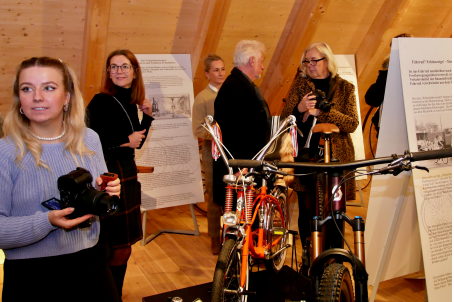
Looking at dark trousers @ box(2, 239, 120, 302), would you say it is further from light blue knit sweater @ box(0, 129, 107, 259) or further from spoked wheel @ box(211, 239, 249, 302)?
spoked wheel @ box(211, 239, 249, 302)

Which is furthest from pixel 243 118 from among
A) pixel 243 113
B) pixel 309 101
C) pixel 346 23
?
pixel 346 23

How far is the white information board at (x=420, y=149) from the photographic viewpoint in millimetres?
2162

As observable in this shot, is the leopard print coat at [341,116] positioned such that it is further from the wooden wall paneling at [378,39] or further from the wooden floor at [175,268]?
the wooden wall paneling at [378,39]

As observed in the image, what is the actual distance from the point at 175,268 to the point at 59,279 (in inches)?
76.7

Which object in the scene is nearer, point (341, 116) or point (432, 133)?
point (432, 133)

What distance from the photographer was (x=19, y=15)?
335cm

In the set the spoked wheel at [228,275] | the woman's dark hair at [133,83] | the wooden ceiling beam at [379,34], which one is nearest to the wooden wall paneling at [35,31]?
the woman's dark hair at [133,83]

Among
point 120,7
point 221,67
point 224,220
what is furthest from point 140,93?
point 120,7

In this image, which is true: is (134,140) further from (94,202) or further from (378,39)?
(378,39)

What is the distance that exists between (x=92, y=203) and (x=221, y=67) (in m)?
2.69

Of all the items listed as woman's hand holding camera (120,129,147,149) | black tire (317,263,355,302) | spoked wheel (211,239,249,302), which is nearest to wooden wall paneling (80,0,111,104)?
woman's hand holding camera (120,129,147,149)

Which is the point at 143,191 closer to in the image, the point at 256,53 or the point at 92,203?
the point at 256,53

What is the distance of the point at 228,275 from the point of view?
2021mm

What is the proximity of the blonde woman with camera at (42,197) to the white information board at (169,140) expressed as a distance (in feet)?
7.77
